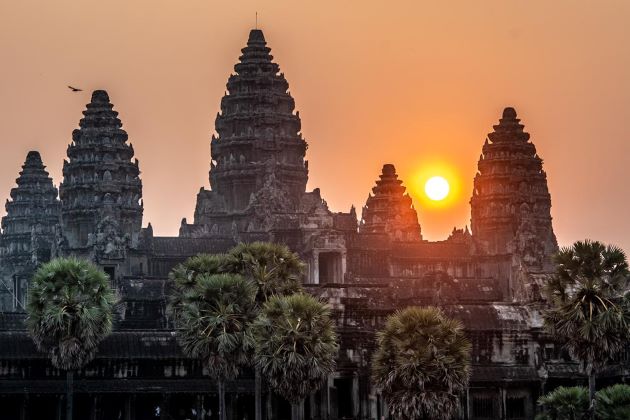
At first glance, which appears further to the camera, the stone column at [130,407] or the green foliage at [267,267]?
the stone column at [130,407]

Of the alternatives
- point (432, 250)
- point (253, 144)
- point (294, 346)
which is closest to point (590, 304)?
point (294, 346)

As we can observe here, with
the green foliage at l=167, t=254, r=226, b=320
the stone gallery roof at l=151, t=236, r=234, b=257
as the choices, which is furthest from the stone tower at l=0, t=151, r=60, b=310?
the green foliage at l=167, t=254, r=226, b=320

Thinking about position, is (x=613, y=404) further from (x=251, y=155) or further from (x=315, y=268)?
(x=251, y=155)

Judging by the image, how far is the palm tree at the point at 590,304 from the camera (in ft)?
233

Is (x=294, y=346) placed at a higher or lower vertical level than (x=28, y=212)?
lower

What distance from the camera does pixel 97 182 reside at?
482 ft

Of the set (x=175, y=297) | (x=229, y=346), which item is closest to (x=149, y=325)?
(x=175, y=297)

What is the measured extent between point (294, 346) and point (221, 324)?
5.58m

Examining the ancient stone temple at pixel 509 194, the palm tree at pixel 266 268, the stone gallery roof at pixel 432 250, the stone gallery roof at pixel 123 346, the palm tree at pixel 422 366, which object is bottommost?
the palm tree at pixel 422 366

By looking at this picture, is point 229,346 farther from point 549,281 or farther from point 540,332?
point 540,332

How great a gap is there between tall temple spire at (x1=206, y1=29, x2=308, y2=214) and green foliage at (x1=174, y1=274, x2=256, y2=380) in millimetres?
70571

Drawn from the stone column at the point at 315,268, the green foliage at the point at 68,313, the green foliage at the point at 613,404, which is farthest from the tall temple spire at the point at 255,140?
the green foliage at the point at 613,404

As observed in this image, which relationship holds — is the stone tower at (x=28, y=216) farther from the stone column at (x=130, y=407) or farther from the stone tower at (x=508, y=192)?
the stone column at (x=130, y=407)

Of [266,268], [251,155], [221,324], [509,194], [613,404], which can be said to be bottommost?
[613,404]
